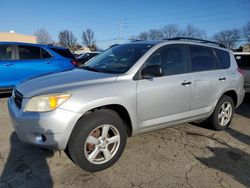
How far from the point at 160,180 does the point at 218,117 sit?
225 cm

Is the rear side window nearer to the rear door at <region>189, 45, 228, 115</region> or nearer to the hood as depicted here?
the rear door at <region>189, 45, 228, 115</region>

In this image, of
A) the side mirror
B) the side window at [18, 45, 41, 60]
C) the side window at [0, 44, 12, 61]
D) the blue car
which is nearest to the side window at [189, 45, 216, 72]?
the side mirror

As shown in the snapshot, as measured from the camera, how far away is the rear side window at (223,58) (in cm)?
460

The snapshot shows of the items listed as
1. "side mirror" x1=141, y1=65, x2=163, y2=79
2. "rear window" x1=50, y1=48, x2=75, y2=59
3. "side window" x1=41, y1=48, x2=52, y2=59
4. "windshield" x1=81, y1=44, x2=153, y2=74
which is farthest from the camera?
"rear window" x1=50, y1=48, x2=75, y2=59

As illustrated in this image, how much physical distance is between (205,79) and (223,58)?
0.92m

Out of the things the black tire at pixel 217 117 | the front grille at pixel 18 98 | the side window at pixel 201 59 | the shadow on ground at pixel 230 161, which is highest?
the side window at pixel 201 59

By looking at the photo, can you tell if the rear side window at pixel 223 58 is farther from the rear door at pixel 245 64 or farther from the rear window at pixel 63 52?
the rear window at pixel 63 52

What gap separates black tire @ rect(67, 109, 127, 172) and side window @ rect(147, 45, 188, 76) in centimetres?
104

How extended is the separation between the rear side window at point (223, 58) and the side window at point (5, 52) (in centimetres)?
550

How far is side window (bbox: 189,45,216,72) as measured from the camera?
4086 mm

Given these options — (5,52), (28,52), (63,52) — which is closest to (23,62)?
(28,52)

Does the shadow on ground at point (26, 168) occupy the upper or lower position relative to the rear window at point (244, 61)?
lower

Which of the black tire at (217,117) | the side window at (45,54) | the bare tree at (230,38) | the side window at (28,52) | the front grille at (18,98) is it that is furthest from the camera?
the bare tree at (230,38)

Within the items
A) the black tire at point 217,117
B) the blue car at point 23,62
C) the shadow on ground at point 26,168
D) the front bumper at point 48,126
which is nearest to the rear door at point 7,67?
the blue car at point 23,62
